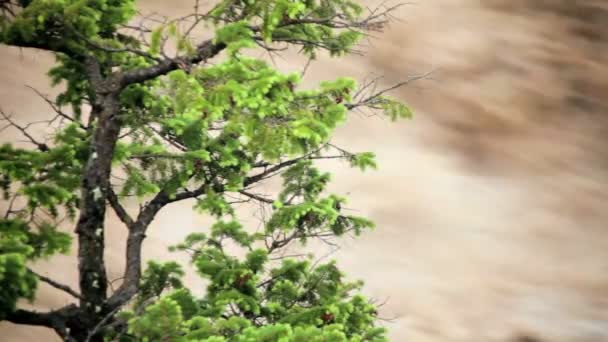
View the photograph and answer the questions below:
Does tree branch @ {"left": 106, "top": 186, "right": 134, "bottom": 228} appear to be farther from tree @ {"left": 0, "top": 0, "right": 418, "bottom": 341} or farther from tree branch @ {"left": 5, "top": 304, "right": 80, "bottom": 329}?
tree branch @ {"left": 5, "top": 304, "right": 80, "bottom": 329}

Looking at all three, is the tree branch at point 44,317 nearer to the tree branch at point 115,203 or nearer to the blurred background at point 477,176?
the tree branch at point 115,203

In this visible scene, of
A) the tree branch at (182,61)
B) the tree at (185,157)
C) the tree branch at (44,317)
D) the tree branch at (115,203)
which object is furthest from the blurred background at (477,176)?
the tree branch at (182,61)

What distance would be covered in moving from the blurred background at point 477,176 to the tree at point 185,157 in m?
5.33

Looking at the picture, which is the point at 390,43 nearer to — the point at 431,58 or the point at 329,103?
the point at 431,58

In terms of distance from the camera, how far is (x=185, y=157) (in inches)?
176

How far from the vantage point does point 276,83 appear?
3.60 metres

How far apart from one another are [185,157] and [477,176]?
26.5 ft

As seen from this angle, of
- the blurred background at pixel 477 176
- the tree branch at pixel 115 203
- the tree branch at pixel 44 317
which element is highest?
the blurred background at pixel 477 176

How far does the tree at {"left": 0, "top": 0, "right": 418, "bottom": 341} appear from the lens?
3.65 m

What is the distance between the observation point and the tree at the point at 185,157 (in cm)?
365

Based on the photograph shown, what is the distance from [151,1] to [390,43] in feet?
12.8

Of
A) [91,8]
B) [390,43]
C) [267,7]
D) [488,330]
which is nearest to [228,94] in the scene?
Answer: [267,7]

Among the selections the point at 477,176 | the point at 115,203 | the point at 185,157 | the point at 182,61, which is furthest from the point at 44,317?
the point at 477,176

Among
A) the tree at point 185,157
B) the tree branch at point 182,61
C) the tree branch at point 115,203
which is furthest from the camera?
the tree branch at point 115,203
